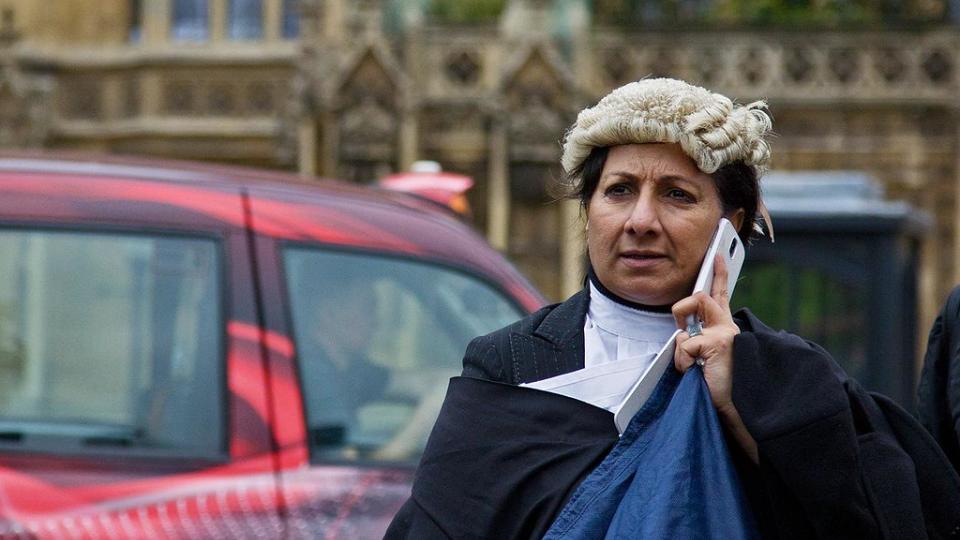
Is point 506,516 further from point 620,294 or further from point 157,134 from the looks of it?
point 157,134

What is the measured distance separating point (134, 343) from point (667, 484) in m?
2.02

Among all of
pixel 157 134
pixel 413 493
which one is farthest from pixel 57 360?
pixel 157 134

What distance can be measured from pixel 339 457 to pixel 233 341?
0.37 m

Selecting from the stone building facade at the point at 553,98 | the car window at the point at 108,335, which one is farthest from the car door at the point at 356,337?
the stone building facade at the point at 553,98

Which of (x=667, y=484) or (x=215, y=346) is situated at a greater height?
(x=667, y=484)

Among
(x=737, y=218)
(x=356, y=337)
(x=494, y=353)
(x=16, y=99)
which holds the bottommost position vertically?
(x=16, y=99)

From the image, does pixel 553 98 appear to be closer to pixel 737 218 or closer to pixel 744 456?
pixel 737 218

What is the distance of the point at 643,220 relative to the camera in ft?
8.65

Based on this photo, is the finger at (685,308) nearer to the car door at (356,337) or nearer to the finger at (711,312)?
the finger at (711,312)

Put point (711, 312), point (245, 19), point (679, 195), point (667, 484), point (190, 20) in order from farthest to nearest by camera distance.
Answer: point (190, 20) < point (245, 19) < point (679, 195) < point (711, 312) < point (667, 484)

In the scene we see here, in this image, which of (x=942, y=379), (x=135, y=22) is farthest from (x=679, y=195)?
(x=135, y=22)

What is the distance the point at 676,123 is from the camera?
2.64m

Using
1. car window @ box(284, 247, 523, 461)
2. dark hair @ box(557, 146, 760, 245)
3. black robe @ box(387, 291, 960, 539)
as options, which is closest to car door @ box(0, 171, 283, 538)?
car window @ box(284, 247, 523, 461)

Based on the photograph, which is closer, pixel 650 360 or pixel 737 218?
pixel 650 360
